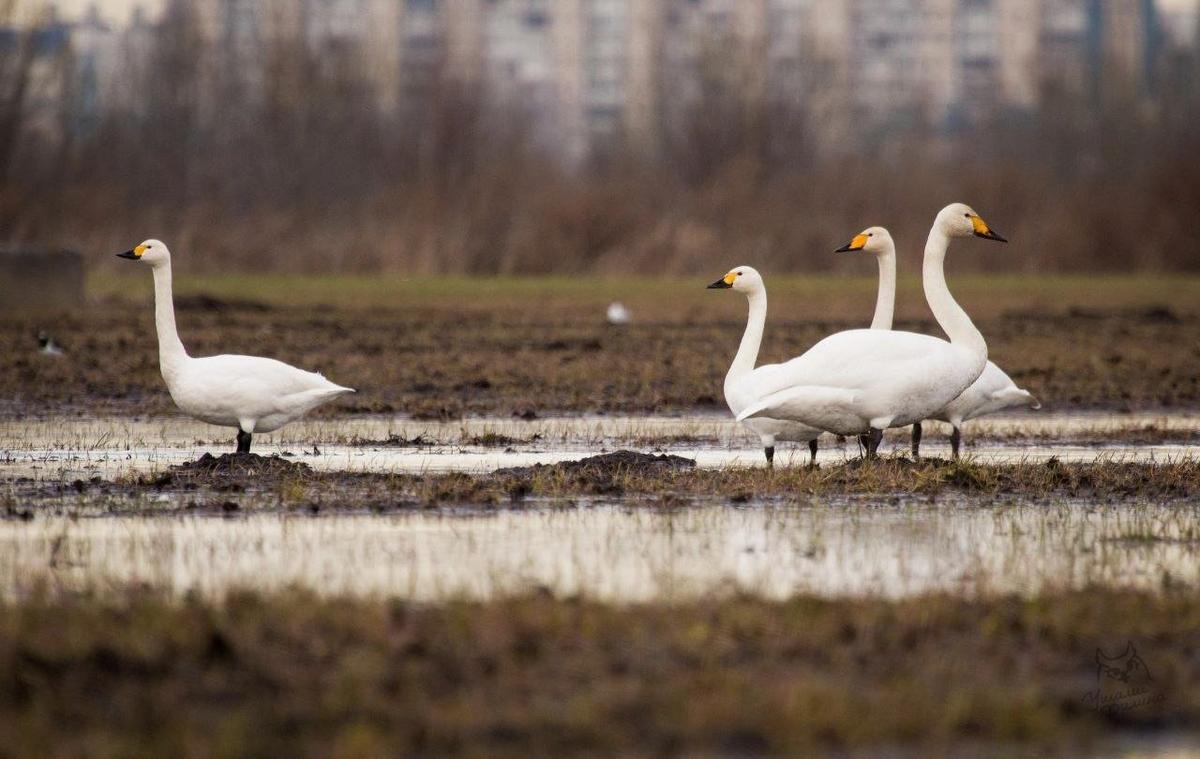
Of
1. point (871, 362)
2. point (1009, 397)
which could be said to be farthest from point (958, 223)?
point (871, 362)

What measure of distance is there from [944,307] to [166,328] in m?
4.82

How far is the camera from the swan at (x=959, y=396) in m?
12.2

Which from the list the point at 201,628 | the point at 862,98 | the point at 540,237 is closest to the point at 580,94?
the point at 862,98

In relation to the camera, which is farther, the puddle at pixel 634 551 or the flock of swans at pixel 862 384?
the flock of swans at pixel 862 384

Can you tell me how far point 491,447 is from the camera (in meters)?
12.7

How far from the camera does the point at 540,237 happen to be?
40.6 meters

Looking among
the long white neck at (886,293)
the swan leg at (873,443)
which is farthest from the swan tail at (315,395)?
the long white neck at (886,293)

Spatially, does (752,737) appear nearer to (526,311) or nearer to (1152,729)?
(1152,729)

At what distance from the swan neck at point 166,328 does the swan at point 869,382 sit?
338cm

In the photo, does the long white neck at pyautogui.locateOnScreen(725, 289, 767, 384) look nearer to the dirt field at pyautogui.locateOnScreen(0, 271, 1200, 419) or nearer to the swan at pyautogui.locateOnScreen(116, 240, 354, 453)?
the swan at pyautogui.locateOnScreen(116, 240, 354, 453)

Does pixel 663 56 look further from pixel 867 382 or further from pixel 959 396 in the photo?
pixel 867 382

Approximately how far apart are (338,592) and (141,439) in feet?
21.8

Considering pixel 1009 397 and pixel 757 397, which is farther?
pixel 1009 397

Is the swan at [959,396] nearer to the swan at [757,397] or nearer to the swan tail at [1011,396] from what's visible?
the swan tail at [1011,396]
